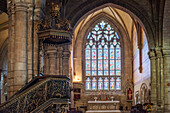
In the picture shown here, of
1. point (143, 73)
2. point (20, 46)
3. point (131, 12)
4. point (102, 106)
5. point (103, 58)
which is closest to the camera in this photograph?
point (20, 46)

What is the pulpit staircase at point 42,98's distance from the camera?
9227 mm

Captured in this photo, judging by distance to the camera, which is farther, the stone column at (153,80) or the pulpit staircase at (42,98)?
the stone column at (153,80)

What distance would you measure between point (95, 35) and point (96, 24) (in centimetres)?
114

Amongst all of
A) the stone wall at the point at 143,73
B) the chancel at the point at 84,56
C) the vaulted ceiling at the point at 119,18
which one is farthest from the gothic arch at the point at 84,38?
the stone wall at the point at 143,73

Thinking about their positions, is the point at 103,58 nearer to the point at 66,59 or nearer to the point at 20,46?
the point at 66,59

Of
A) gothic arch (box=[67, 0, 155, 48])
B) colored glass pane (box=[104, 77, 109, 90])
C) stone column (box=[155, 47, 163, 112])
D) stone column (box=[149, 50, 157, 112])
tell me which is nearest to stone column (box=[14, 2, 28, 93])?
gothic arch (box=[67, 0, 155, 48])

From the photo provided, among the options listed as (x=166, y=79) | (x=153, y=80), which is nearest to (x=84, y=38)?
(x=153, y=80)

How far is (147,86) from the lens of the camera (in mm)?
24891

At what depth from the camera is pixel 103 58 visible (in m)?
33.7

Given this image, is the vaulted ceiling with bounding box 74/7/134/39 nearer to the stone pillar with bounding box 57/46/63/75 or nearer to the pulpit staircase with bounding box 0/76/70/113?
the stone pillar with bounding box 57/46/63/75

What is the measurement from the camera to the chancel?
35.5 feet

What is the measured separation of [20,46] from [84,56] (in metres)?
21.2

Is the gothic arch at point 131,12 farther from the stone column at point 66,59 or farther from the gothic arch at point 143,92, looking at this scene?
the gothic arch at point 143,92

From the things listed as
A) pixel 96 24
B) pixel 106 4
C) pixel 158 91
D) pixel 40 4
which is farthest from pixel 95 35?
pixel 40 4
